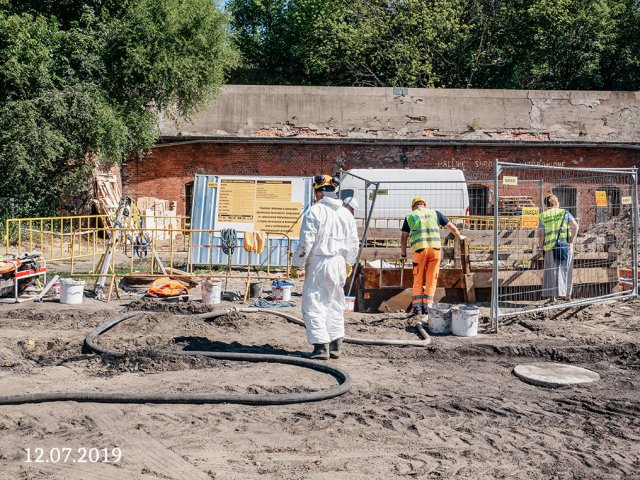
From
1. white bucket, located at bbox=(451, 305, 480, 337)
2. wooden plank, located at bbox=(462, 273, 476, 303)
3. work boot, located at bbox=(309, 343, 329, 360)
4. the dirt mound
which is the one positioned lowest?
work boot, located at bbox=(309, 343, 329, 360)

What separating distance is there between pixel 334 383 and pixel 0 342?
4422mm

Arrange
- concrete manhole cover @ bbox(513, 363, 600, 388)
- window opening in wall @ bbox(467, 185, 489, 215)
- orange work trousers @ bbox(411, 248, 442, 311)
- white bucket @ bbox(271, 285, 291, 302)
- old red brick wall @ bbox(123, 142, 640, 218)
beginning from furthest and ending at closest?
old red brick wall @ bbox(123, 142, 640, 218) → window opening in wall @ bbox(467, 185, 489, 215) → white bucket @ bbox(271, 285, 291, 302) → orange work trousers @ bbox(411, 248, 442, 311) → concrete manhole cover @ bbox(513, 363, 600, 388)

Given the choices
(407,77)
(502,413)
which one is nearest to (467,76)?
(407,77)

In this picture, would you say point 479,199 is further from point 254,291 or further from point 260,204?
point 254,291

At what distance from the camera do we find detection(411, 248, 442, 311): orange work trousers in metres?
10.9

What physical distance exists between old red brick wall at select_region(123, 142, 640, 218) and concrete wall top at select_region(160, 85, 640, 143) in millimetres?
434

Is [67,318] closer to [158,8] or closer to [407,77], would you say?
[158,8]

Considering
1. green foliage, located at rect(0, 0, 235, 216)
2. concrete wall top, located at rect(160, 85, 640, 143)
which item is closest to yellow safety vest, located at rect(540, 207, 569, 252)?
concrete wall top, located at rect(160, 85, 640, 143)

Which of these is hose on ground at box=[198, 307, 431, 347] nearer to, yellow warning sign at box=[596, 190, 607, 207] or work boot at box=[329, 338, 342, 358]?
work boot at box=[329, 338, 342, 358]

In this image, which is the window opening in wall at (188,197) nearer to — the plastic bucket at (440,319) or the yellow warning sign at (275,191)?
the yellow warning sign at (275,191)

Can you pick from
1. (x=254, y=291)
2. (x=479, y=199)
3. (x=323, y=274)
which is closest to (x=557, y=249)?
(x=323, y=274)

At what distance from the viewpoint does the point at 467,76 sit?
35.9 meters

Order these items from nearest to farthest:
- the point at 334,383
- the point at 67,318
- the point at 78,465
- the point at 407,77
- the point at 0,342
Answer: the point at 78,465 < the point at 334,383 < the point at 0,342 < the point at 67,318 < the point at 407,77

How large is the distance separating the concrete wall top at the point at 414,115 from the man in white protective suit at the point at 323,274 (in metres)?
16.1
